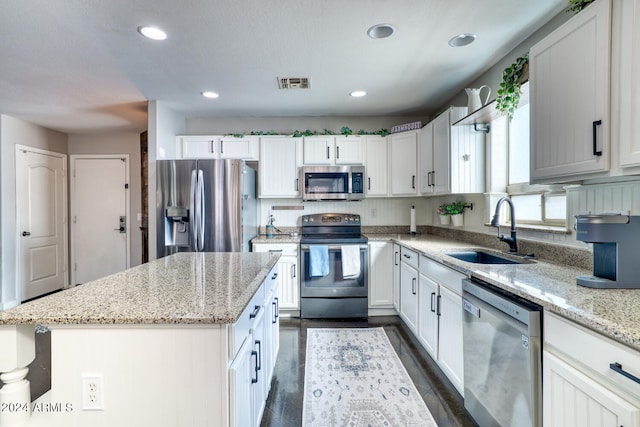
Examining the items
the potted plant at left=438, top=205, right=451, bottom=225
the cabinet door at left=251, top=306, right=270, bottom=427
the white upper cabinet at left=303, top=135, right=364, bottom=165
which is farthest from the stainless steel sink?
the white upper cabinet at left=303, top=135, right=364, bottom=165

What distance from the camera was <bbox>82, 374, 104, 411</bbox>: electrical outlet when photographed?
1.00 m

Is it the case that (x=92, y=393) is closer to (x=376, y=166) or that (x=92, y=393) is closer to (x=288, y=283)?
(x=288, y=283)

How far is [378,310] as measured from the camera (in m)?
3.49

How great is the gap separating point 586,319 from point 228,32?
2.42 meters

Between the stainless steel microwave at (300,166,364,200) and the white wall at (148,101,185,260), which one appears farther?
the stainless steel microwave at (300,166,364,200)

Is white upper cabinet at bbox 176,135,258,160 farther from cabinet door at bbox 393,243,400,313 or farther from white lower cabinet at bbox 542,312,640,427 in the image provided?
white lower cabinet at bbox 542,312,640,427

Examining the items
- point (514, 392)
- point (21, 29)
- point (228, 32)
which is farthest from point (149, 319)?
point (21, 29)

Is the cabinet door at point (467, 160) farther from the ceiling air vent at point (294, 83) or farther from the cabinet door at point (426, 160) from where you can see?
the ceiling air vent at point (294, 83)

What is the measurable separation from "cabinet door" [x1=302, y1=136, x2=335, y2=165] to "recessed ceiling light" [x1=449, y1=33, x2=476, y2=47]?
174 centimetres

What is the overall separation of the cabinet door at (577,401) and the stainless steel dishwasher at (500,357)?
57 mm

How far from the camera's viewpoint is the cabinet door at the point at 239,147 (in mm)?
3742

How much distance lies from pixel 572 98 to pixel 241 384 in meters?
1.91

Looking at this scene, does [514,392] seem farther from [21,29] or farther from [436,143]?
[21,29]

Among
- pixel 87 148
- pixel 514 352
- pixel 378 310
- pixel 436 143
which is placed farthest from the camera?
pixel 87 148
